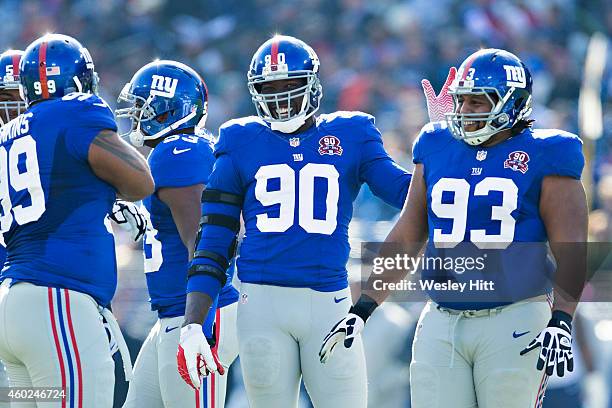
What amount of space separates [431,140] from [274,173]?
60 cm

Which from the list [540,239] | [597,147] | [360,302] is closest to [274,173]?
[360,302]

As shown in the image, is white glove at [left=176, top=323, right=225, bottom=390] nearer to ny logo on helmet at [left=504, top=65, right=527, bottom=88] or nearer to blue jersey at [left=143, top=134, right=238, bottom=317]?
blue jersey at [left=143, top=134, right=238, bottom=317]

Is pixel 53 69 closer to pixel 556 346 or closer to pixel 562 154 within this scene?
pixel 562 154

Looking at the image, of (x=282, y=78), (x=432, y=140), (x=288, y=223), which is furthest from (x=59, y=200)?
(x=432, y=140)

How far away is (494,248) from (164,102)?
1715mm

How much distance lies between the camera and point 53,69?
420 centimetres

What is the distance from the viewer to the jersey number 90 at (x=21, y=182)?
401 cm

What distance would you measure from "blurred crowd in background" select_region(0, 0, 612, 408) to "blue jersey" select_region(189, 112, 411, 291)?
2.45 meters

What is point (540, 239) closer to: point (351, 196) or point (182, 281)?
point (351, 196)

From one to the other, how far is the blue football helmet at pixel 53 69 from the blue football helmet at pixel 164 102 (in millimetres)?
701

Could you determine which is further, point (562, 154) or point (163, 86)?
point (163, 86)

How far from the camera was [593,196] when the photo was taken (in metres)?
8.16

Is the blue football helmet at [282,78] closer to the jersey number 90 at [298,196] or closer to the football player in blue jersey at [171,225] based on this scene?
the jersey number 90 at [298,196]

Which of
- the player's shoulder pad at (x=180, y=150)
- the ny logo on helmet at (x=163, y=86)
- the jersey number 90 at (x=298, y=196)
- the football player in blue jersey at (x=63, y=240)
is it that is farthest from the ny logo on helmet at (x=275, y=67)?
the ny logo on helmet at (x=163, y=86)
